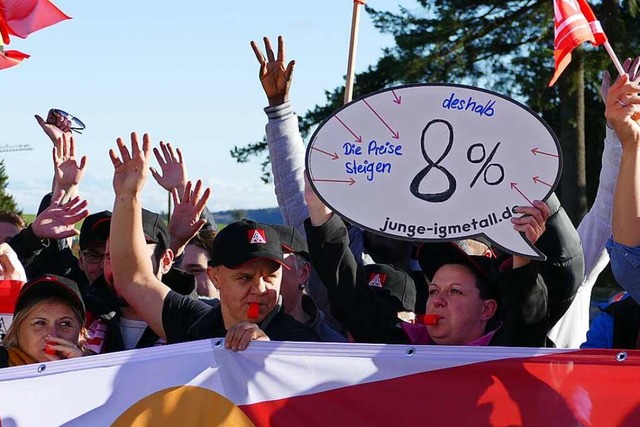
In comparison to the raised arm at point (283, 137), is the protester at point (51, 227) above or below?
below

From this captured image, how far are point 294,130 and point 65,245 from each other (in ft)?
4.95

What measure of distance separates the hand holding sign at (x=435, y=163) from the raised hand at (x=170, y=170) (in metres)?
1.29

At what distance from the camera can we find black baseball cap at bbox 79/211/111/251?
535 centimetres

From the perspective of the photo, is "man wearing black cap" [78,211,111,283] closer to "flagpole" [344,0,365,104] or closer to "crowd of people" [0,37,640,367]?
"crowd of people" [0,37,640,367]

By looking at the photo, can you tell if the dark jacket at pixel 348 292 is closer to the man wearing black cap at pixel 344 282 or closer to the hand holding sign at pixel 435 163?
the man wearing black cap at pixel 344 282

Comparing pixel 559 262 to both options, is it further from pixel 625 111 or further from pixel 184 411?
pixel 184 411

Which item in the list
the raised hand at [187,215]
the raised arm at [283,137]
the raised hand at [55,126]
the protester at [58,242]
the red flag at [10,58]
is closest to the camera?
the raised arm at [283,137]

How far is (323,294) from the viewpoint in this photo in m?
5.28

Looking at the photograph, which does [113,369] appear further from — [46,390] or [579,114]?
[579,114]

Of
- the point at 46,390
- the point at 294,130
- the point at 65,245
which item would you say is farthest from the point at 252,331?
the point at 65,245

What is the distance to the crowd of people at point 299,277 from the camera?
3.75 m

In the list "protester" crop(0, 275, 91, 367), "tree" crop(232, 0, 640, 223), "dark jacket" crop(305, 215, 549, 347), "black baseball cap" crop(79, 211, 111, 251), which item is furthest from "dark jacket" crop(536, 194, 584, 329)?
"tree" crop(232, 0, 640, 223)

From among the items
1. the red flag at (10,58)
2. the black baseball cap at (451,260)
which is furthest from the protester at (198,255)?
the black baseball cap at (451,260)

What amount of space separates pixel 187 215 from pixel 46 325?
3.40 ft
